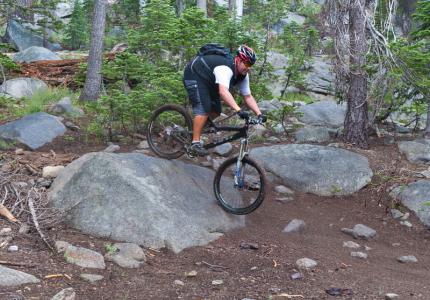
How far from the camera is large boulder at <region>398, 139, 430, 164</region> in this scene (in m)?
9.32

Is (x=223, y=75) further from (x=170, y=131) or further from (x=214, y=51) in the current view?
(x=170, y=131)

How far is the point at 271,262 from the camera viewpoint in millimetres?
5969

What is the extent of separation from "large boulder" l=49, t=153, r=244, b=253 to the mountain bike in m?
0.29

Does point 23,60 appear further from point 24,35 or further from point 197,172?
point 197,172

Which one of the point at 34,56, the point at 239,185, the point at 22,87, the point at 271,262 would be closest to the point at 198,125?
the point at 239,185

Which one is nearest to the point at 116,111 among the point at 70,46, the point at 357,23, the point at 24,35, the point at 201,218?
the point at 201,218

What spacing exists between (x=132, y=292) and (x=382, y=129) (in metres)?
8.00

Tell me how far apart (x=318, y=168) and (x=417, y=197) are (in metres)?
1.68

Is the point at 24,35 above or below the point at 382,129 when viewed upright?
above

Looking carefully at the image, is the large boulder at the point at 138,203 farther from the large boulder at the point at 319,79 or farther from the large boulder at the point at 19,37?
the large boulder at the point at 19,37

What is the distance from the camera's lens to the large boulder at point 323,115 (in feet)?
40.8

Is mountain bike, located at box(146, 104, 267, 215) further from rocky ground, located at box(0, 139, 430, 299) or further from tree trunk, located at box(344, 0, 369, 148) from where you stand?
tree trunk, located at box(344, 0, 369, 148)

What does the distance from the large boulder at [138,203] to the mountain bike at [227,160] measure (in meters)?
0.29

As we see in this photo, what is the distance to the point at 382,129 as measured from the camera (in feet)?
36.8
